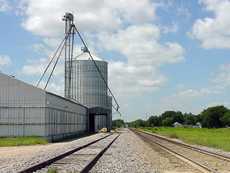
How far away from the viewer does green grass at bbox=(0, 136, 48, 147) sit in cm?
4295

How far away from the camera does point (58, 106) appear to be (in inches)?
2286

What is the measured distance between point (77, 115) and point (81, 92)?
2264cm

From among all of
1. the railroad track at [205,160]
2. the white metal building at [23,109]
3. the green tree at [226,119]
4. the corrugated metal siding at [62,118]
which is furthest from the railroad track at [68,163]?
the green tree at [226,119]

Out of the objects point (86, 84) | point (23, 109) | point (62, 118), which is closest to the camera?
point (23, 109)

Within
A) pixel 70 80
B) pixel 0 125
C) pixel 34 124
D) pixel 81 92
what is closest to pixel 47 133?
pixel 34 124

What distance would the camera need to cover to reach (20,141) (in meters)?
44.6

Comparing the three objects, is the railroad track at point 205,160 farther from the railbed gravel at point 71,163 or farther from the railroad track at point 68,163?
the railbed gravel at point 71,163

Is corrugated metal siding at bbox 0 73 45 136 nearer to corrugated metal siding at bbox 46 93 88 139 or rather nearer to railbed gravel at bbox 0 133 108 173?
corrugated metal siding at bbox 46 93 88 139

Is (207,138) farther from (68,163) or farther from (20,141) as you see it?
(68,163)

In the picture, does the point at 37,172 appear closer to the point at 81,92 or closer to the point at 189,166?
the point at 189,166

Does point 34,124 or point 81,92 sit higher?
point 81,92

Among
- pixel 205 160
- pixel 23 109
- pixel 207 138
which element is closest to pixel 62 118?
pixel 23 109

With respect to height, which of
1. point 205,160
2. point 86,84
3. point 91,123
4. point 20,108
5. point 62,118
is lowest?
point 205,160

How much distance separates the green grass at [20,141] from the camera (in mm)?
42950
